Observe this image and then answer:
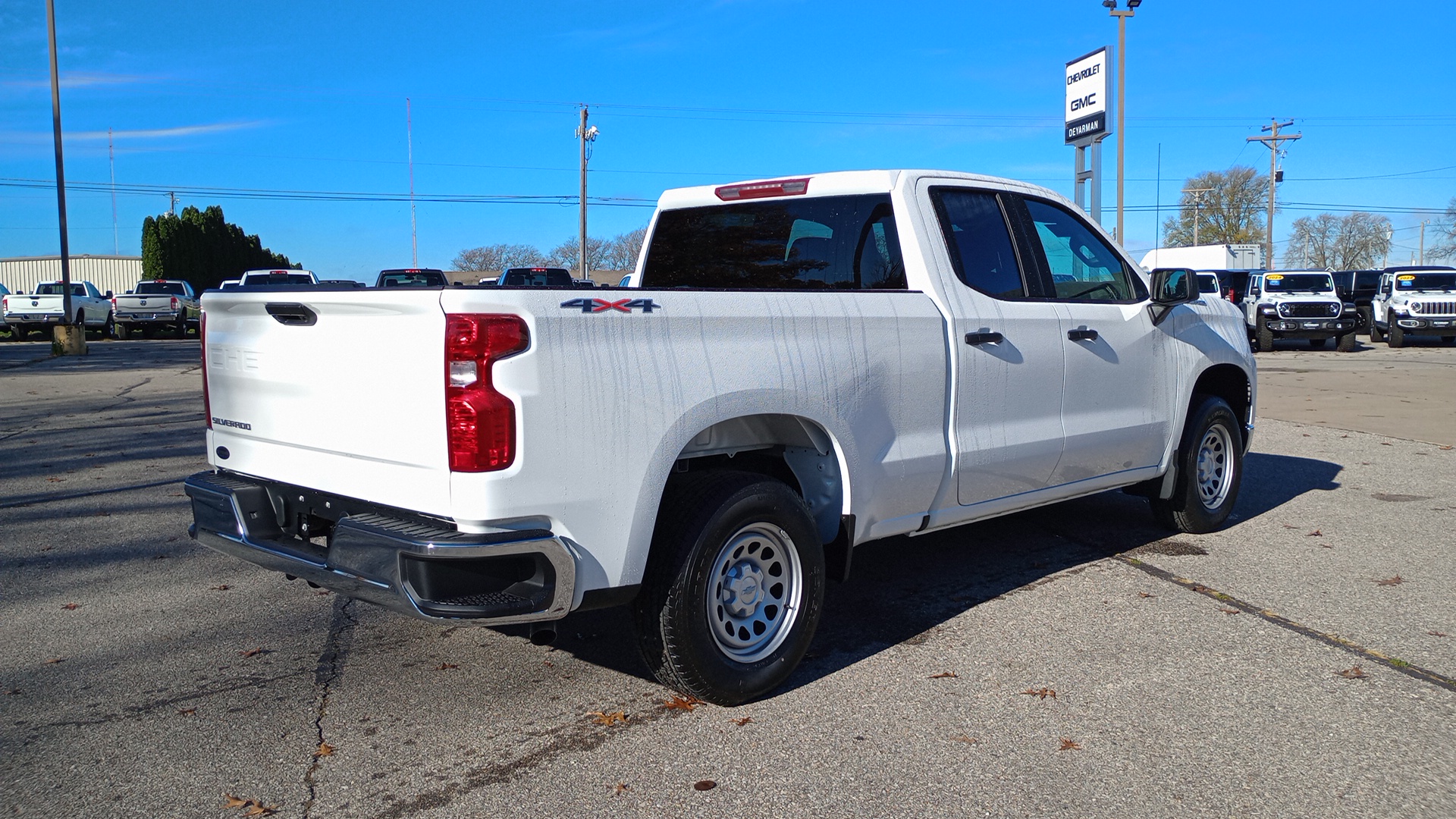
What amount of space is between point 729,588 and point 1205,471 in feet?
13.1

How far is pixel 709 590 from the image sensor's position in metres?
3.81

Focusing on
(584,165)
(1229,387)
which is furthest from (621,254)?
(1229,387)

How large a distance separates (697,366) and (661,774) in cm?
134

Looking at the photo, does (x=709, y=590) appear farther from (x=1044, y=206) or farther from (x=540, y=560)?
(x=1044, y=206)

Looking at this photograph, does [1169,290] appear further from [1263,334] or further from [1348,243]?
[1348,243]

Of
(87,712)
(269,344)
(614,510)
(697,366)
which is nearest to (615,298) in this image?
(697,366)

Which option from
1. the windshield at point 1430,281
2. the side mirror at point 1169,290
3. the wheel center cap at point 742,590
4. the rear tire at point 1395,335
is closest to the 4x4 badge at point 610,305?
the wheel center cap at point 742,590

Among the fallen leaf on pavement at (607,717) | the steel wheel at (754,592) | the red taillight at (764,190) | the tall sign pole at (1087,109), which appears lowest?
the fallen leaf on pavement at (607,717)

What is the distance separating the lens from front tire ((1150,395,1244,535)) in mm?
6359

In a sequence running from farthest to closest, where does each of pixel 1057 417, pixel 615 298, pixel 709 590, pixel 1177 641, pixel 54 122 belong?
pixel 54 122 → pixel 1057 417 → pixel 1177 641 → pixel 709 590 → pixel 615 298

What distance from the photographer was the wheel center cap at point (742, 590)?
12.9 feet

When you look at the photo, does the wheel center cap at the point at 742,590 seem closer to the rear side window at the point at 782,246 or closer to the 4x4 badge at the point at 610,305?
the 4x4 badge at the point at 610,305

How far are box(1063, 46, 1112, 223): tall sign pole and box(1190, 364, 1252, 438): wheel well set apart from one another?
18404 millimetres

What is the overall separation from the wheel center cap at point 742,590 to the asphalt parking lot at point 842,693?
374mm
